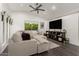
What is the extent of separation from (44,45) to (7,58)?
3.42ft

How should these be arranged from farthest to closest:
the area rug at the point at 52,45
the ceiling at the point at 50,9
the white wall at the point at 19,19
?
the area rug at the point at 52,45, the white wall at the point at 19,19, the ceiling at the point at 50,9

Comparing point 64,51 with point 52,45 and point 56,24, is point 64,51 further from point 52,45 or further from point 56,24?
point 56,24

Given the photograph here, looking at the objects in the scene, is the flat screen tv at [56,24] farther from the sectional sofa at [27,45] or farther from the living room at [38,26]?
the sectional sofa at [27,45]

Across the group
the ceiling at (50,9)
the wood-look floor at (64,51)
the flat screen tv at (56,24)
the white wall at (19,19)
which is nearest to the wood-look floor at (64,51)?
the wood-look floor at (64,51)

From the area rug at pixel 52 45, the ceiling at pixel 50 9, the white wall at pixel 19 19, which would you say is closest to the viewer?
the ceiling at pixel 50 9

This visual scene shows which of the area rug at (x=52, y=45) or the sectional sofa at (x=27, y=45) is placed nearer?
the sectional sofa at (x=27, y=45)

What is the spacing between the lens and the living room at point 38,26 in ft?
8.11

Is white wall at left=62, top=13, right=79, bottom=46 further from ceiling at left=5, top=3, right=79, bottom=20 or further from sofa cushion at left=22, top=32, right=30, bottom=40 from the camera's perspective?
sofa cushion at left=22, top=32, right=30, bottom=40

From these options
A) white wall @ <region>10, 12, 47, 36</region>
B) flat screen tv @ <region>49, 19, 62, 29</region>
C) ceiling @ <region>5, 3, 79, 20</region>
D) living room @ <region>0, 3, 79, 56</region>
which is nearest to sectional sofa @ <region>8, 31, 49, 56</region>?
living room @ <region>0, 3, 79, 56</region>

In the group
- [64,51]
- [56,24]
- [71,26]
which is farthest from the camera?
[56,24]

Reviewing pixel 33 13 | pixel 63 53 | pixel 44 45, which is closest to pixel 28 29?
pixel 33 13

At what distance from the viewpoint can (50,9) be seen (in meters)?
2.55

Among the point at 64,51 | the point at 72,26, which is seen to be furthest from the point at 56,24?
the point at 64,51

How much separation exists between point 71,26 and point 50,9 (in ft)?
2.43
